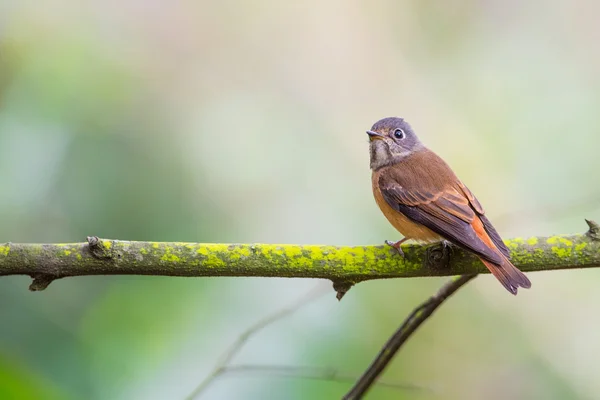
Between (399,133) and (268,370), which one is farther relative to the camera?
(399,133)

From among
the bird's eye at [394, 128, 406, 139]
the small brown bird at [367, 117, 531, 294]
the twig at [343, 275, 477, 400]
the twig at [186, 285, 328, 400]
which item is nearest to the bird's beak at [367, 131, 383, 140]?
the small brown bird at [367, 117, 531, 294]

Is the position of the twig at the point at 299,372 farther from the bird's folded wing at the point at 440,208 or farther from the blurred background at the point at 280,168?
the bird's folded wing at the point at 440,208

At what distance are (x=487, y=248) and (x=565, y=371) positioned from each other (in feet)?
5.67

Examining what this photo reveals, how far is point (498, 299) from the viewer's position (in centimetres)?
407

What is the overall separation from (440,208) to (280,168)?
1160mm

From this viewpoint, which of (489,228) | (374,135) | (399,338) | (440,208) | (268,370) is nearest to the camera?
(399,338)

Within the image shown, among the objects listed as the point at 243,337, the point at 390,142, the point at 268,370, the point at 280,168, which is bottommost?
the point at 268,370

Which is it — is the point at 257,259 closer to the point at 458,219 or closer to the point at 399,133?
the point at 458,219

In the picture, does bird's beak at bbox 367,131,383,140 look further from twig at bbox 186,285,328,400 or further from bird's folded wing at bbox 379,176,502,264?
twig at bbox 186,285,328,400

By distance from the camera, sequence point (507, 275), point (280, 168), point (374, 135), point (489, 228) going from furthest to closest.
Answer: point (280, 168) < point (374, 135) < point (489, 228) < point (507, 275)

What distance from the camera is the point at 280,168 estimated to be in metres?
4.04

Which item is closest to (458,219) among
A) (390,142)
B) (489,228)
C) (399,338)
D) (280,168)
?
(489,228)

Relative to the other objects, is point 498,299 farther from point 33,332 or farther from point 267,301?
point 33,332

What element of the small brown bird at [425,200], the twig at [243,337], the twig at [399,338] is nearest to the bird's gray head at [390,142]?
the small brown bird at [425,200]
